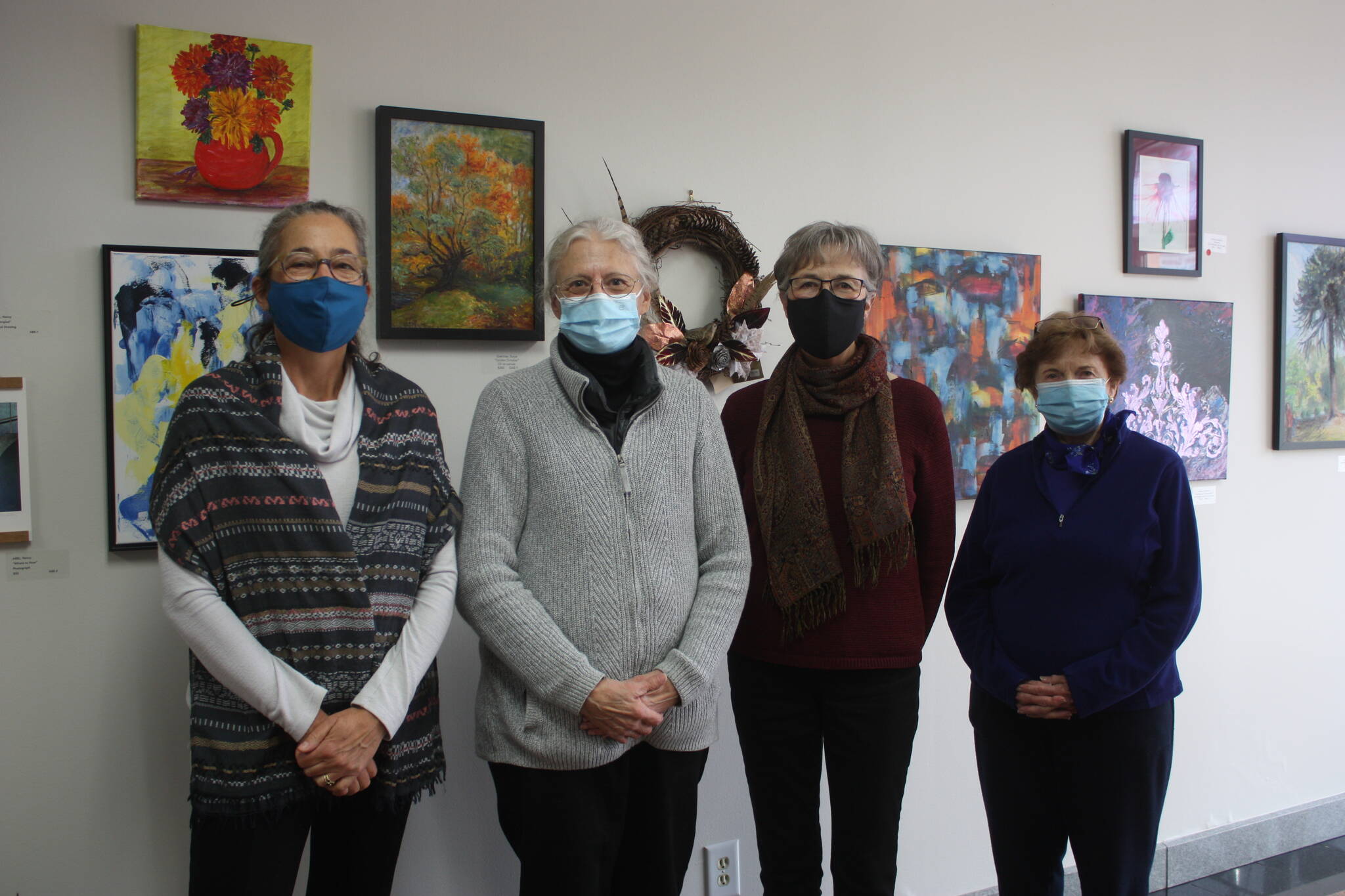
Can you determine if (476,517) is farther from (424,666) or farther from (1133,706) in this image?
(1133,706)

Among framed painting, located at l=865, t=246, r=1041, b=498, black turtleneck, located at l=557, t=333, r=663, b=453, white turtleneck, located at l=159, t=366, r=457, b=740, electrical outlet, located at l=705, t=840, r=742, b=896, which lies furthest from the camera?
framed painting, located at l=865, t=246, r=1041, b=498

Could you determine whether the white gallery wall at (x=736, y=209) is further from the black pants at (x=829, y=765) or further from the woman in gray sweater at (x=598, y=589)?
the woman in gray sweater at (x=598, y=589)

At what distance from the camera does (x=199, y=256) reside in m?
1.71

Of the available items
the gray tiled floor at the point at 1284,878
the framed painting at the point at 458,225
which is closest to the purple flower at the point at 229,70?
the framed painting at the point at 458,225

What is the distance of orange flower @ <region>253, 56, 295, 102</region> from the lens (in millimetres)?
1732

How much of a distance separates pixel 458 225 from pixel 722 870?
1.61 meters

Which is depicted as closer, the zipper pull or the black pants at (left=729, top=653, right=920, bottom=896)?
the zipper pull

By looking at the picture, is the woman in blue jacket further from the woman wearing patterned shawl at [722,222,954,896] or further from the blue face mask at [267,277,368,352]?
the blue face mask at [267,277,368,352]

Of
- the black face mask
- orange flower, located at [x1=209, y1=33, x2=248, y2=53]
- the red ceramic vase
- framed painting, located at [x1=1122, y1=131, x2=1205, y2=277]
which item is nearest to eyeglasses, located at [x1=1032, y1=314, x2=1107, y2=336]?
the black face mask

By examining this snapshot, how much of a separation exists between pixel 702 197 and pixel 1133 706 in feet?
4.53

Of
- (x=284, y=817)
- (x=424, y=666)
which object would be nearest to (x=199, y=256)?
(x=424, y=666)

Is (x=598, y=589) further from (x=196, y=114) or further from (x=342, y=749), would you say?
(x=196, y=114)

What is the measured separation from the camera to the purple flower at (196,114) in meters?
1.69

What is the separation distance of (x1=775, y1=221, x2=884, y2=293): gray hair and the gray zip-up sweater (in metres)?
0.41
